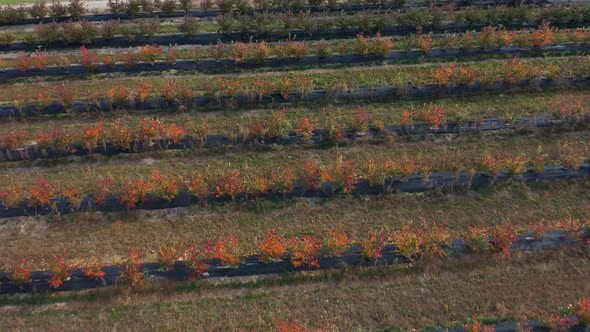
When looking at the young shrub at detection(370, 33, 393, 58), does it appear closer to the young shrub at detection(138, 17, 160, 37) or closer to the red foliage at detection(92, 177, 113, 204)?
the young shrub at detection(138, 17, 160, 37)

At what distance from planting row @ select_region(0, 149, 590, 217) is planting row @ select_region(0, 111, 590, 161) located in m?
1.46

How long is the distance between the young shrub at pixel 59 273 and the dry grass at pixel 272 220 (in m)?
0.85

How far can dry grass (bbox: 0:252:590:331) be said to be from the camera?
31.0 feet

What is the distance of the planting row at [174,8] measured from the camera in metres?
23.2

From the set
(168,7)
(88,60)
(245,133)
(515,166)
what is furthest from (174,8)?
(515,166)

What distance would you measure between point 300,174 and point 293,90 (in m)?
4.68

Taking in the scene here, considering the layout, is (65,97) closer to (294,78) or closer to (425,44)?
(294,78)

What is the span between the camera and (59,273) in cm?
995

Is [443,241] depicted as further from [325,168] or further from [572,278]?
[325,168]

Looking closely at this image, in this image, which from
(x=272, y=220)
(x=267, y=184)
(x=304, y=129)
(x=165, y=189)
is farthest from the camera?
(x=304, y=129)

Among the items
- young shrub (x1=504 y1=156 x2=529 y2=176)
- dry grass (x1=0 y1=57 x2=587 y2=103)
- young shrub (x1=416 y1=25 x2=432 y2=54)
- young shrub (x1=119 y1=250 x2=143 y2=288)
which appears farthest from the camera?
young shrub (x1=416 y1=25 x2=432 y2=54)

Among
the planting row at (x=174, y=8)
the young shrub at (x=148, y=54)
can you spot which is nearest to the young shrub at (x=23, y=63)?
the young shrub at (x=148, y=54)

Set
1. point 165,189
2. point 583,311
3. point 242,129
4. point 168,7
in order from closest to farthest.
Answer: point 583,311
point 165,189
point 242,129
point 168,7

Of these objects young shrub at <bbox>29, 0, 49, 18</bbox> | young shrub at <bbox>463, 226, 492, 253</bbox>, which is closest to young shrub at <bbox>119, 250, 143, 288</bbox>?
young shrub at <bbox>463, 226, 492, 253</bbox>
